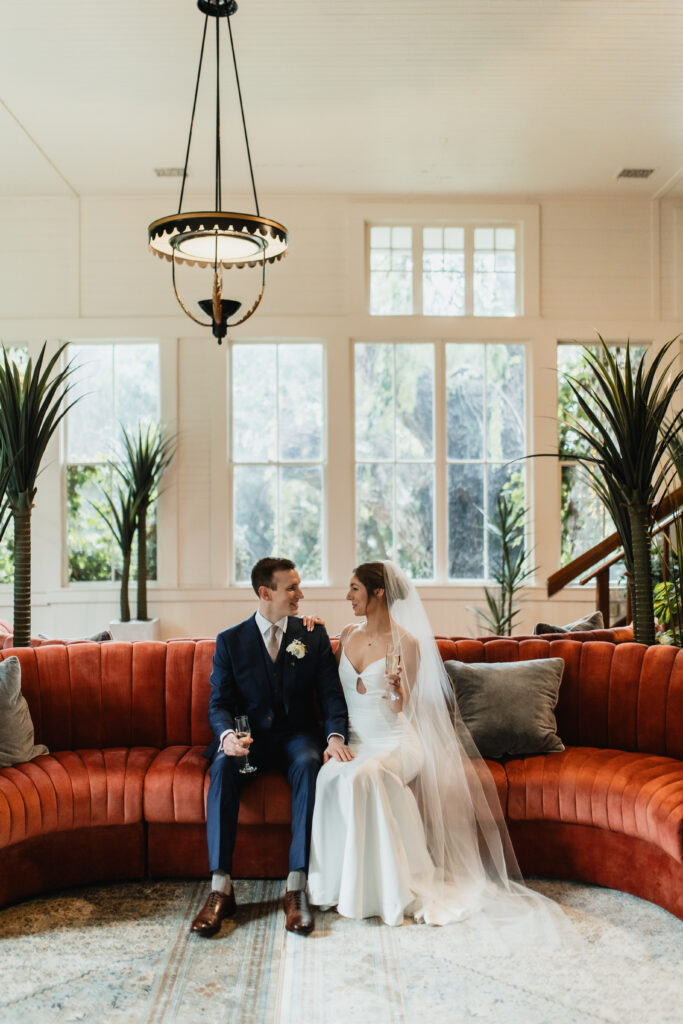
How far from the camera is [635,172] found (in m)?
6.64

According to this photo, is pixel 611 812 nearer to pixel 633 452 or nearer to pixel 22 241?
pixel 633 452

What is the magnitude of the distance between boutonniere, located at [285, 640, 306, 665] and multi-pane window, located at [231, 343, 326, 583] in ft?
12.1

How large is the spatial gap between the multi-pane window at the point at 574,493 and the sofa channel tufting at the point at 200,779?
11.5 feet

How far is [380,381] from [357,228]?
1.23m

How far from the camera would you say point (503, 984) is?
101 inches

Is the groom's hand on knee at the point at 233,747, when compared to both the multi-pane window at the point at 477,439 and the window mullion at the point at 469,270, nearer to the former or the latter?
Answer: the multi-pane window at the point at 477,439

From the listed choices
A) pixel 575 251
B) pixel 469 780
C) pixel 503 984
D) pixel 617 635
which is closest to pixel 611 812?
pixel 469 780

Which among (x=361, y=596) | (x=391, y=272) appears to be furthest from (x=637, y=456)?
(x=391, y=272)

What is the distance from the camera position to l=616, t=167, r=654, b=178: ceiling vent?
6.58 metres

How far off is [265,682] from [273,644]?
0.50 feet

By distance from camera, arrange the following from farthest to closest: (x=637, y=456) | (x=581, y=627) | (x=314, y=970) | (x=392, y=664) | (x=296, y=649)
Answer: (x=581, y=627) < (x=637, y=456) < (x=296, y=649) < (x=392, y=664) < (x=314, y=970)

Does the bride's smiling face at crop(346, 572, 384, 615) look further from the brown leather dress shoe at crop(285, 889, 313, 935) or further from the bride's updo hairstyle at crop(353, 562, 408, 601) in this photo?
the brown leather dress shoe at crop(285, 889, 313, 935)

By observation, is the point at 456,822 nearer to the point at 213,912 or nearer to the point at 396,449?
the point at 213,912

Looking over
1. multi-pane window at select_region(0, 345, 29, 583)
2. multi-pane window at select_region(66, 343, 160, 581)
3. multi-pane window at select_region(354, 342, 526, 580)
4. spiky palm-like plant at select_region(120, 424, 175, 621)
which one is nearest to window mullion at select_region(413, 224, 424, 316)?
multi-pane window at select_region(354, 342, 526, 580)
